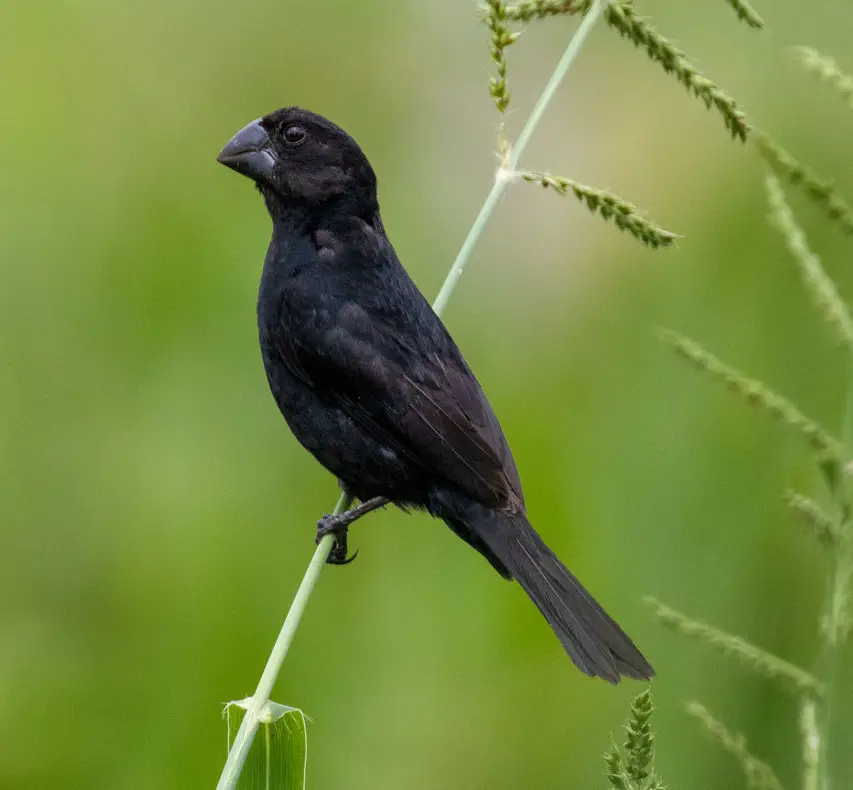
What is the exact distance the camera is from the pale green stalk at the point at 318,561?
6.16 feet

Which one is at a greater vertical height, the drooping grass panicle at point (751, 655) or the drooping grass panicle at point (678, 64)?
the drooping grass panicle at point (678, 64)

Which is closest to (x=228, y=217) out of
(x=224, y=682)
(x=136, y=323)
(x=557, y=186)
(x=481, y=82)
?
(x=136, y=323)

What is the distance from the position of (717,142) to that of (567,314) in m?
0.88

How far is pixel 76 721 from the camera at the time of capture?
2.93 metres

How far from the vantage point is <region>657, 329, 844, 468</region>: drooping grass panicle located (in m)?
1.74

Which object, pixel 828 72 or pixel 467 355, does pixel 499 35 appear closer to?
pixel 828 72

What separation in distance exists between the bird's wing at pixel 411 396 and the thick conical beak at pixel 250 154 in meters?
0.46

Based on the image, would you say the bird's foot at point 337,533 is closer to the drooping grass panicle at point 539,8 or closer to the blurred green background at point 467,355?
the blurred green background at point 467,355

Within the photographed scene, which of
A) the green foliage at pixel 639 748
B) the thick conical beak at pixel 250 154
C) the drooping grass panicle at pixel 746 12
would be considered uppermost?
the drooping grass panicle at pixel 746 12

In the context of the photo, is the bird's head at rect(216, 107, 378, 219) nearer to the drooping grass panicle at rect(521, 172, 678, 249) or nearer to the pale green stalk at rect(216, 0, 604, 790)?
the pale green stalk at rect(216, 0, 604, 790)

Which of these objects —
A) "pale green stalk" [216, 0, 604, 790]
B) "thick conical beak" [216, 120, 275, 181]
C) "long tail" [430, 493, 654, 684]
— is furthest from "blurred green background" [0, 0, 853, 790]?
"pale green stalk" [216, 0, 604, 790]

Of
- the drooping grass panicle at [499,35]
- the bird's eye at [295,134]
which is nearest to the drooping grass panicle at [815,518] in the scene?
the drooping grass panicle at [499,35]

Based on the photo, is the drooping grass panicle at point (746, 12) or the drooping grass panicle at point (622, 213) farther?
the drooping grass panicle at point (622, 213)

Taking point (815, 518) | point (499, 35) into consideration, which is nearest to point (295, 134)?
point (499, 35)
